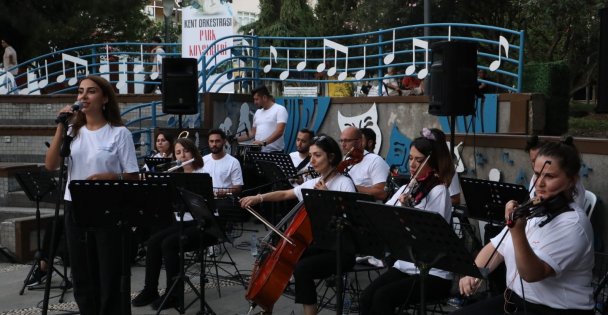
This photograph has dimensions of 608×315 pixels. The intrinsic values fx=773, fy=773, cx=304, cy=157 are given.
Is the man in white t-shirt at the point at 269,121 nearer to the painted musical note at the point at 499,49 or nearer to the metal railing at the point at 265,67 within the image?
the metal railing at the point at 265,67

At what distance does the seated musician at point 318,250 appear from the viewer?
594 centimetres

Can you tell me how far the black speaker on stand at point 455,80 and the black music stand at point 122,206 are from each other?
12.0ft

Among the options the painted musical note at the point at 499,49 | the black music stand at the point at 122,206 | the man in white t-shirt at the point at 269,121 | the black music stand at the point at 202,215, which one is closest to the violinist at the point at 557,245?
the black music stand at the point at 122,206

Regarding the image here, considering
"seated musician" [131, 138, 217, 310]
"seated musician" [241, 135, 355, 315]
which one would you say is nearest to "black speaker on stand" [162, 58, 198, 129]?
"seated musician" [131, 138, 217, 310]

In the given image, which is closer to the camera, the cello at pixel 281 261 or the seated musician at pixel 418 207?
the seated musician at pixel 418 207

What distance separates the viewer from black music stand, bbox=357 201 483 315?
4012 mm

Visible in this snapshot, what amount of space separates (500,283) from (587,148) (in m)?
2.86

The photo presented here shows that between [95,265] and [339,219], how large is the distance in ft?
6.42

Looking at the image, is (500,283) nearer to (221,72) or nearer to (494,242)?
(494,242)

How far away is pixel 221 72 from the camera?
14.9 metres

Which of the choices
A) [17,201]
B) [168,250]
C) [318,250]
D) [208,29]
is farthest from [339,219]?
[208,29]

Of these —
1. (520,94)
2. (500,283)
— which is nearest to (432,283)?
(500,283)

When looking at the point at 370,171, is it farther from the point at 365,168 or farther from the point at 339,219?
the point at 339,219

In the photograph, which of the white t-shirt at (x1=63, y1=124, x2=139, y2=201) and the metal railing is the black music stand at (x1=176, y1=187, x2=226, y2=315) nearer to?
the white t-shirt at (x1=63, y1=124, x2=139, y2=201)
